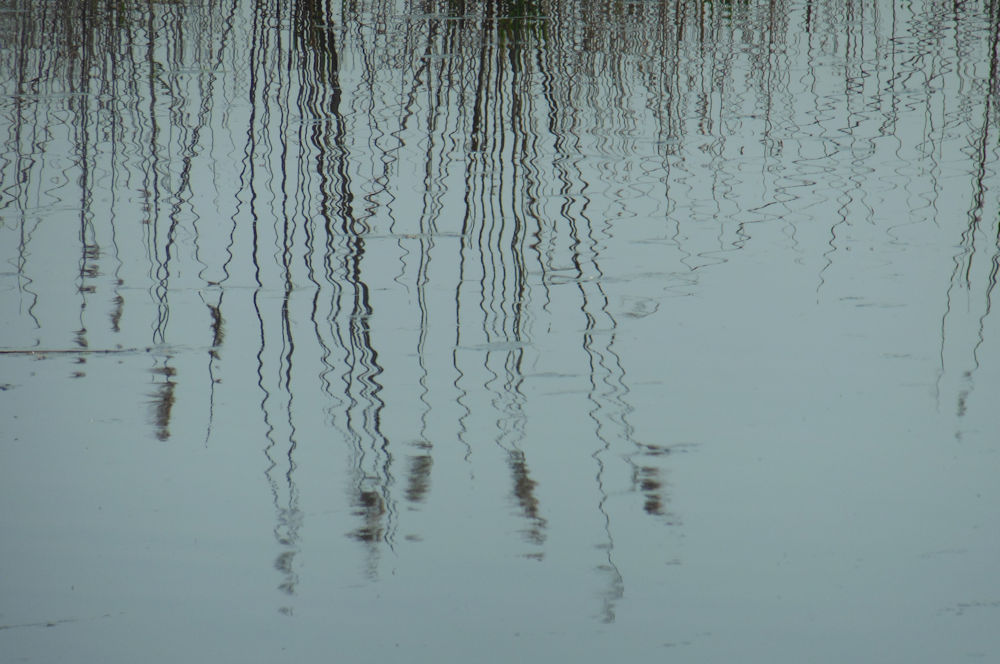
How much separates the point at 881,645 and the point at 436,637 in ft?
1.83

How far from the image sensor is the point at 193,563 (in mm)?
1559

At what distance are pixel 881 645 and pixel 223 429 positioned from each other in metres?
1.12

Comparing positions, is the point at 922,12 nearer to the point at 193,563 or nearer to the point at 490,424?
the point at 490,424

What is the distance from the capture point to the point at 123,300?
8.11 ft

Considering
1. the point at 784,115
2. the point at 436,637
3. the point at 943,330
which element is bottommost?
the point at 436,637

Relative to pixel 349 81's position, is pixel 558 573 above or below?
below

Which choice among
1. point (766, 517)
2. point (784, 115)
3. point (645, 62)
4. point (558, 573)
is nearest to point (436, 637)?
point (558, 573)

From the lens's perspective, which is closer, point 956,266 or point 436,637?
point 436,637

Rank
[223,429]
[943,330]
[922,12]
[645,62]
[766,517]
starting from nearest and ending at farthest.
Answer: [766,517], [223,429], [943,330], [645,62], [922,12]

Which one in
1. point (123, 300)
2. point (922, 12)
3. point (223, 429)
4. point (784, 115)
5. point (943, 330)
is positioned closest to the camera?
point (223, 429)

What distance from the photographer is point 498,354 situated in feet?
7.27

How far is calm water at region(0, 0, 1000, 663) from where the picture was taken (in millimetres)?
1482

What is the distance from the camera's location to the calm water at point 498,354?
4.86ft

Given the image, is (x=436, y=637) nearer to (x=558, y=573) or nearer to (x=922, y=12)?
(x=558, y=573)
